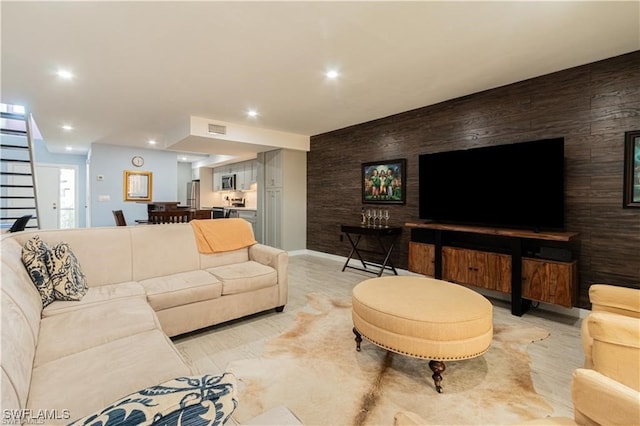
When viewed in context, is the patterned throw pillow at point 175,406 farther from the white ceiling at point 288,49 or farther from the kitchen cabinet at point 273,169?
the kitchen cabinet at point 273,169

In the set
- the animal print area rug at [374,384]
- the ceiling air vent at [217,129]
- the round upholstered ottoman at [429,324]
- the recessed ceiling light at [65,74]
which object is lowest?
the animal print area rug at [374,384]

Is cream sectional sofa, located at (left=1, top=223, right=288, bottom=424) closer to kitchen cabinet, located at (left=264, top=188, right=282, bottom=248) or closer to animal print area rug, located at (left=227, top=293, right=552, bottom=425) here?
animal print area rug, located at (left=227, top=293, right=552, bottom=425)

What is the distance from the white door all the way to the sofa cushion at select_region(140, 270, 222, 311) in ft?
25.5

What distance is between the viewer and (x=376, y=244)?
5.07 metres

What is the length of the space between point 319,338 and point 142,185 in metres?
6.89

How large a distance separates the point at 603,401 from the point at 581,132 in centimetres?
304

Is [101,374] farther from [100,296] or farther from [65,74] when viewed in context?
[65,74]

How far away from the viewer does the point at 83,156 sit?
28.5 feet

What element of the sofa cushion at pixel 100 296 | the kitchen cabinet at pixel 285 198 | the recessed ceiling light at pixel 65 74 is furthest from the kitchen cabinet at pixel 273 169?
the sofa cushion at pixel 100 296

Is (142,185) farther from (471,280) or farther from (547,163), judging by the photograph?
(547,163)

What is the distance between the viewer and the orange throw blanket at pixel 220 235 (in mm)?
3254

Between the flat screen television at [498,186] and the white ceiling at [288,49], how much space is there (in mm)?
841

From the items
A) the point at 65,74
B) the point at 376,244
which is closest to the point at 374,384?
Result: the point at 376,244

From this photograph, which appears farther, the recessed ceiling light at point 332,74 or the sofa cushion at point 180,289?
the recessed ceiling light at point 332,74
